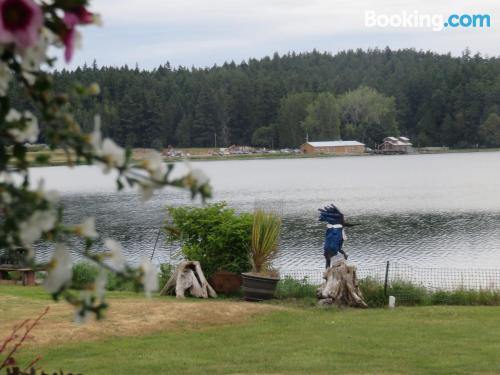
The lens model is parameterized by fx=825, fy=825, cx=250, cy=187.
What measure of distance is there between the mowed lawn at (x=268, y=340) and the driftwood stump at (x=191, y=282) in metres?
1.83

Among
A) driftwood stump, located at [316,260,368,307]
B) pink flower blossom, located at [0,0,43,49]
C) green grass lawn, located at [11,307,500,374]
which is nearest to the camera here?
pink flower blossom, located at [0,0,43,49]

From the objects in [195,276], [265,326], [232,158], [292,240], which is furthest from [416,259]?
[232,158]

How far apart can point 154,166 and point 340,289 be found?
540 inches

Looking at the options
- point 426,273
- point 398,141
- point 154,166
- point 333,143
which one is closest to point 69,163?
point 154,166

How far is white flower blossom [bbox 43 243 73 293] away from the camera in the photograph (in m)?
1.65

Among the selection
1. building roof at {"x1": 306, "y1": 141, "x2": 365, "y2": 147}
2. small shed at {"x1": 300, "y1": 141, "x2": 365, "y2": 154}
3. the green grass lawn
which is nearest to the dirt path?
the green grass lawn

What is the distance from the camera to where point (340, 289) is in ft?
49.8

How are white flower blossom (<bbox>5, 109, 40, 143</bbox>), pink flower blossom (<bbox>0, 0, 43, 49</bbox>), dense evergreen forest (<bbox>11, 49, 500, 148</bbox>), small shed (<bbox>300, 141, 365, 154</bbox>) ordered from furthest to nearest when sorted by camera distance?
dense evergreen forest (<bbox>11, 49, 500, 148</bbox>)
small shed (<bbox>300, 141, 365, 154</bbox>)
white flower blossom (<bbox>5, 109, 40, 143</bbox>)
pink flower blossom (<bbox>0, 0, 43, 49</bbox>)

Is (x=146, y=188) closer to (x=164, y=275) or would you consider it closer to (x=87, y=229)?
(x=87, y=229)

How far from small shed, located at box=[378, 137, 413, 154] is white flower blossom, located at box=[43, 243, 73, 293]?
13769cm

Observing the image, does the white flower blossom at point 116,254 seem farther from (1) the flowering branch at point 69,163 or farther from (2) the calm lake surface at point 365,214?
(2) the calm lake surface at point 365,214

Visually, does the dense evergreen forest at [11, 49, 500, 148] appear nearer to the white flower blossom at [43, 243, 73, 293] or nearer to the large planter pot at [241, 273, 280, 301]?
the large planter pot at [241, 273, 280, 301]

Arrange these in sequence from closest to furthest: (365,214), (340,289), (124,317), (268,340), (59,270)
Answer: (59,270) → (268,340) → (124,317) → (340,289) → (365,214)

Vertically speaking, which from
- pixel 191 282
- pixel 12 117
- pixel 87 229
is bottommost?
pixel 191 282
